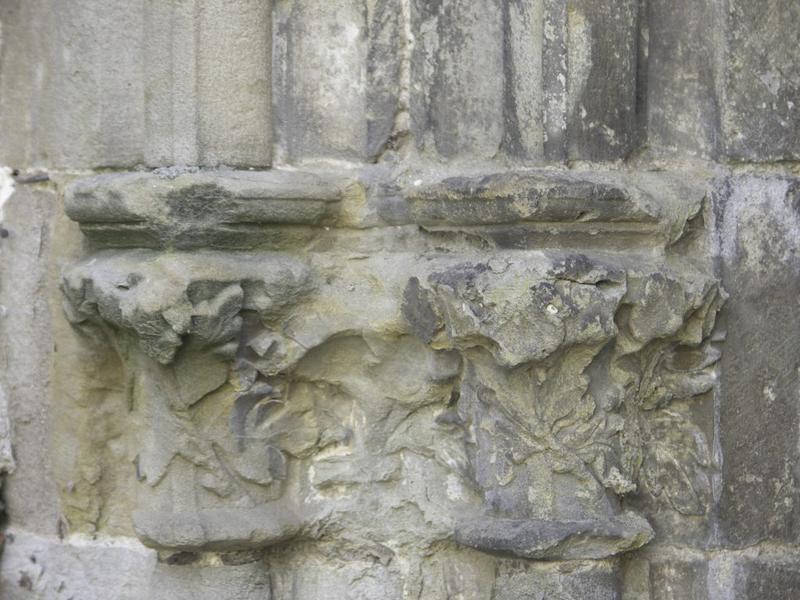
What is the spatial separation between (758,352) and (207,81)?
1126 mm

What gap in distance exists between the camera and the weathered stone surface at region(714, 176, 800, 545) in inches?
113

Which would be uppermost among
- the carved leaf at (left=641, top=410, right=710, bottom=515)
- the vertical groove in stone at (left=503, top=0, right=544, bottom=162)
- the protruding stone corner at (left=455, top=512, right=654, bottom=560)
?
the vertical groove in stone at (left=503, top=0, right=544, bottom=162)

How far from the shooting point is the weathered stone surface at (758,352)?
9.45ft

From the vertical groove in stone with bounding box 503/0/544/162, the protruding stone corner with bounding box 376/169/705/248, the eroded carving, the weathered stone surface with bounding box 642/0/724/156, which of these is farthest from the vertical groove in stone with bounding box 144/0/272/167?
the weathered stone surface with bounding box 642/0/724/156

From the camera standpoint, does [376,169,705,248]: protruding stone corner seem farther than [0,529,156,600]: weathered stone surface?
No

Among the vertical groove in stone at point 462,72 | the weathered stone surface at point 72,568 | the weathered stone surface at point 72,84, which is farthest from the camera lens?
the weathered stone surface at point 72,568

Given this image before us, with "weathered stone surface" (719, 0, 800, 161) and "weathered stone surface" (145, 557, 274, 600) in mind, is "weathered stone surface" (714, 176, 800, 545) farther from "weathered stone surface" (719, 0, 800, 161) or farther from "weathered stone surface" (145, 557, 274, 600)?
"weathered stone surface" (145, 557, 274, 600)

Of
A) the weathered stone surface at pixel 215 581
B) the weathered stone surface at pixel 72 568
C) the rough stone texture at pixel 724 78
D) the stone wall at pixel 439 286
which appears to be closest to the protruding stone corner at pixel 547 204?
the stone wall at pixel 439 286

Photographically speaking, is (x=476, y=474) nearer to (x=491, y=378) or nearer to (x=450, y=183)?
(x=491, y=378)

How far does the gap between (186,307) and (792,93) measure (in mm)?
1177

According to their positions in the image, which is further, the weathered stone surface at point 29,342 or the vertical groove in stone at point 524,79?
the weathered stone surface at point 29,342

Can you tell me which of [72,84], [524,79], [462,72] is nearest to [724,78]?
[524,79]

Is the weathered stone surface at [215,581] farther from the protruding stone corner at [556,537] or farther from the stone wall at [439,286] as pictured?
the protruding stone corner at [556,537]

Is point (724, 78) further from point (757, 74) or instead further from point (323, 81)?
point (323, 81)
